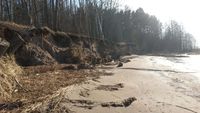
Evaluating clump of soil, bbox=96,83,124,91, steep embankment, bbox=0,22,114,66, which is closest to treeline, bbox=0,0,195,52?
steep embankment, bbox=0,22,114,66

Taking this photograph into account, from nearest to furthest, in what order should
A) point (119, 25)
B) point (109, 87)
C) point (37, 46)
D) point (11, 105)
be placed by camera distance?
1. point (11, 105)
2. point (109, 87)
3. point (37, 46)
4. point (119, 25)

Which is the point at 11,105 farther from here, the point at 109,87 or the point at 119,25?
the point at 119,25

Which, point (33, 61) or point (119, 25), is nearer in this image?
point (33, 61)

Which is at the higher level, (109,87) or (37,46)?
(37,46)

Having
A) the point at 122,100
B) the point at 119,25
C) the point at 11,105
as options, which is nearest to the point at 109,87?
the point at 122,100

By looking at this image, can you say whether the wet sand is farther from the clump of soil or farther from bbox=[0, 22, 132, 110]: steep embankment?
bbox=[0, 22, 132, 110]: steep embankment

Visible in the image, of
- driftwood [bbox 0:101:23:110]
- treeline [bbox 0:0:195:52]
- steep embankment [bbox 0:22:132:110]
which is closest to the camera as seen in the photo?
driftwood [bbox 0:101:23:110]

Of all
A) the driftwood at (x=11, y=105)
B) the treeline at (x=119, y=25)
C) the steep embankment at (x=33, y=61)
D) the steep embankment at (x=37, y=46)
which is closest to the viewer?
the driftwood at (x=11, y=105)

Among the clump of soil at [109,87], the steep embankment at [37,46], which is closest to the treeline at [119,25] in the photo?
the steep embankment at [37,46]

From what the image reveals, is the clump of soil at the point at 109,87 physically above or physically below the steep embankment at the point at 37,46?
below

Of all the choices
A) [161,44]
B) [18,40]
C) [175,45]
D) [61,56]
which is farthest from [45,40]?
[175,45]

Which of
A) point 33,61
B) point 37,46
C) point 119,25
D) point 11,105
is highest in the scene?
point 119,25

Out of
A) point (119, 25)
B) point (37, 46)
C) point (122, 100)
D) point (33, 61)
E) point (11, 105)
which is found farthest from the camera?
point (119, 25)

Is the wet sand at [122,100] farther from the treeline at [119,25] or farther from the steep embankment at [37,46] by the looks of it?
the treeline at [119,25]
